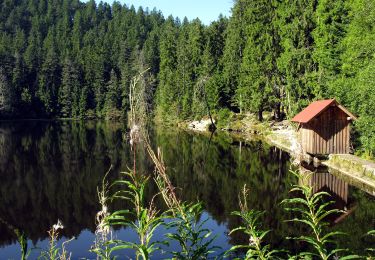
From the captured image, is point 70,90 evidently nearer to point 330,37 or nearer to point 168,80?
point 168,80

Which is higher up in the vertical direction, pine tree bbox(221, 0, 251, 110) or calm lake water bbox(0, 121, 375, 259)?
pine tree bbox(221, 0, 251, 110)

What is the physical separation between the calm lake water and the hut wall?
268cm

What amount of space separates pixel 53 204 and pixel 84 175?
654cm

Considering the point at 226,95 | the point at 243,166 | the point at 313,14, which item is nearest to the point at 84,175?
the point at 243,166

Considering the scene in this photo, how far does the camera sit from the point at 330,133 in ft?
96.8

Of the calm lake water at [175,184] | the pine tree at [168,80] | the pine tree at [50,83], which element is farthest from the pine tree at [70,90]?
the calm lake water at [175,184]

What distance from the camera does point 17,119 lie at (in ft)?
324

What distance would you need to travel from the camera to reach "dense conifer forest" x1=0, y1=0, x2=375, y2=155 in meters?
31.7

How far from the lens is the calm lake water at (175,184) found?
15891 mm

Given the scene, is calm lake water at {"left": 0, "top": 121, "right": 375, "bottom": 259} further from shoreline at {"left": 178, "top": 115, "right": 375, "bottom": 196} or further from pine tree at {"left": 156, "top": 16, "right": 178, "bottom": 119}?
pine tree at {"left": 156, "top": 16, "right": 178, "bottom": 119}

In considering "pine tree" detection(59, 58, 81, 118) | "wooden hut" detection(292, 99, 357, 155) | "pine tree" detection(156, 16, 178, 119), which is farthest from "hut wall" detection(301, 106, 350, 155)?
"pine tree" detection(59, 58, 81, 118)

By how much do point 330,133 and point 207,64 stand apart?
148 ft

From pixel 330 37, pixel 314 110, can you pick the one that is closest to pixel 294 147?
pixel 314 110

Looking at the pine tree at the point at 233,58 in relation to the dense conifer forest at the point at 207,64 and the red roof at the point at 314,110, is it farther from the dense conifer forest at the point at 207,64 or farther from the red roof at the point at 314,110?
the red roof at the point at 314,110
